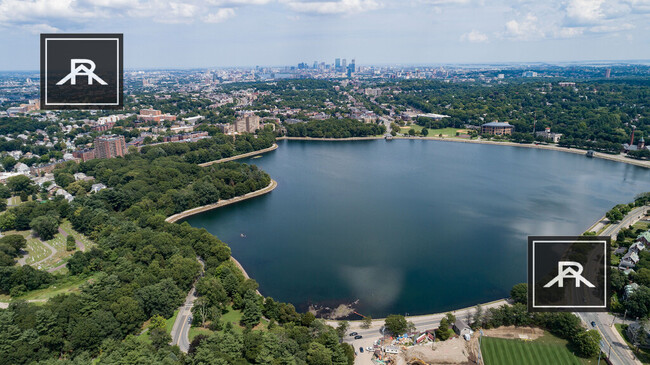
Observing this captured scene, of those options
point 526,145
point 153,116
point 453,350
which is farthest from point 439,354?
point 153,116

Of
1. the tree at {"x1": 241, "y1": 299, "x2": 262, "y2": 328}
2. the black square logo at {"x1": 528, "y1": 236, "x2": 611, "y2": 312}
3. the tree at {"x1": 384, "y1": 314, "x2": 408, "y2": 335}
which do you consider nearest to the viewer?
the tree at {"x1": 384, "y1": 314, "x2": 408, "y2": 335}

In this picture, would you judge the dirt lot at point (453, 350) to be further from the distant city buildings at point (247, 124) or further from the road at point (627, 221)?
the distant city buildings at point (247, 124)

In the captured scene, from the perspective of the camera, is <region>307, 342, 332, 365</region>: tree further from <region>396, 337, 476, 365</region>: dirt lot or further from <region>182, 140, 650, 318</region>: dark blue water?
<region>182, 140, 650, 318</region>: dark blue water

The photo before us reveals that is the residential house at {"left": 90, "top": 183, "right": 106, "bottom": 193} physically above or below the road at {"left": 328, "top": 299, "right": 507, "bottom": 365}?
above

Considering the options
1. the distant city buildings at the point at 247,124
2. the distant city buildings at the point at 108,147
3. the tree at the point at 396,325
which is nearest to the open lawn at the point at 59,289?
the tree at the point at 396,325

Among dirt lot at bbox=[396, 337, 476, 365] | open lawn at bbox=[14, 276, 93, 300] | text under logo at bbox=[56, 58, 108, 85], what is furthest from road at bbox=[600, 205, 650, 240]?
A: open lawn at bbox=[14, 276, 93, 300]

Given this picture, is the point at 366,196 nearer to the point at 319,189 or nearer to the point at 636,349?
the point at 319,189
